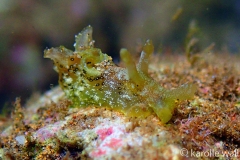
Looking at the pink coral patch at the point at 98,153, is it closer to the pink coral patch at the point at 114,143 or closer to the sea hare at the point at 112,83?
the pink coral patch at the point at 114,143

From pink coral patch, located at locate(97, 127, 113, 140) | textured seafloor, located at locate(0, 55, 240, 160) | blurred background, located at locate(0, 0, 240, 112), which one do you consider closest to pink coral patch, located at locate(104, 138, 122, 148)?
textured seafloor, located at locate(0, 55, 240, 160)

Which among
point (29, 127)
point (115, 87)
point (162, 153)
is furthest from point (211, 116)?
point (29, 127)

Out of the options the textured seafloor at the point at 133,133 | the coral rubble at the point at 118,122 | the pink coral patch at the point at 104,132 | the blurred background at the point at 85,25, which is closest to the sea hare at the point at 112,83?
the coral rubble at the point at 118,122

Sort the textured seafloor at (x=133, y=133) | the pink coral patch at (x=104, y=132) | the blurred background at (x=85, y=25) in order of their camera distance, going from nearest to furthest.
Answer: the textured seafloor at (x=133, y=133) → the pink coral patch at (x=104, y=132) → the blurred background at (x=85, y=25)

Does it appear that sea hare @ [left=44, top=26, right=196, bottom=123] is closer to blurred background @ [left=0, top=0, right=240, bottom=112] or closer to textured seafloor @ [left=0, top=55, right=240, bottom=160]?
textured seafloor @ [left=0, top=55, right=240, bottom=160]

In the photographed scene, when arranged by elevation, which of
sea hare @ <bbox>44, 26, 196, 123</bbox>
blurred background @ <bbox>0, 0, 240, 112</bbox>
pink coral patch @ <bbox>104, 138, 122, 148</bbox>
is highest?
blurred background @ <bbox>0, 0, 240, 112</bbox>

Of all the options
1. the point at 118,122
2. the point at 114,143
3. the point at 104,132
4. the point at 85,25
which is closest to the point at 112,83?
the point at 118,122
